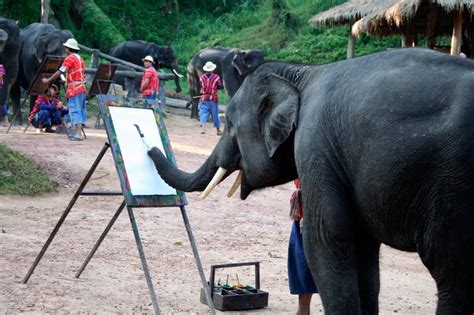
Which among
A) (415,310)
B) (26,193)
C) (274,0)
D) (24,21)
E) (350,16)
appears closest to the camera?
(415,310)

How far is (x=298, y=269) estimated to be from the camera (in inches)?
255

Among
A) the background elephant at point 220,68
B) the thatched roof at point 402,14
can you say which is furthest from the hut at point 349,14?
the background elephant at point 220,68

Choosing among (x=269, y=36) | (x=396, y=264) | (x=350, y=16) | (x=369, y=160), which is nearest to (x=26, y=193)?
(x=396, y=264)

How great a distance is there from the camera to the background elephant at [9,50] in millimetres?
18344

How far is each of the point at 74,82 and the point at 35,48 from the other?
13.4ft

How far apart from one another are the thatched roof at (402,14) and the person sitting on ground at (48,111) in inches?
263

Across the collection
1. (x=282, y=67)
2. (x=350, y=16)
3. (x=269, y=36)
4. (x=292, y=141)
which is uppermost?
(x=282, y=67)

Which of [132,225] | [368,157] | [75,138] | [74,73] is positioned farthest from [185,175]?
[74,73]

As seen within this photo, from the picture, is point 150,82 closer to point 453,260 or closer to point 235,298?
point 235,298

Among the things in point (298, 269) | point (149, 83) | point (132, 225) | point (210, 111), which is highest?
point (132, 225)

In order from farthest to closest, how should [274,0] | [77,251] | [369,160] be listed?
[274,0]
[77,251]
[369,160]

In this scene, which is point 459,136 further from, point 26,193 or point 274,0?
point 274,0

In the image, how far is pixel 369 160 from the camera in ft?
15.0

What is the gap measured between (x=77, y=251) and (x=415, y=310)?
10.5ft
